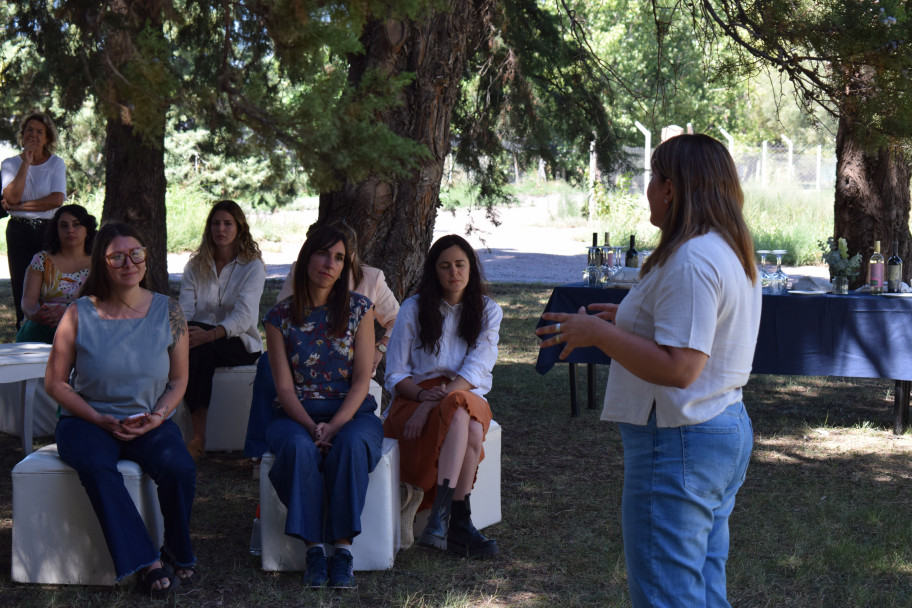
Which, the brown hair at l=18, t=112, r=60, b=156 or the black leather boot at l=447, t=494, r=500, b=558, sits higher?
the brown hair at l=18, t=112, r=60, b=156

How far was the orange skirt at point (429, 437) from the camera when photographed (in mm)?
3953

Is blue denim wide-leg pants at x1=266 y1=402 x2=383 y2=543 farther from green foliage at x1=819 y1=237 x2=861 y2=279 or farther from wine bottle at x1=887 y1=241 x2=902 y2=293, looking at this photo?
wine bottle at x1=887 y1=241 x2=902 y2=293

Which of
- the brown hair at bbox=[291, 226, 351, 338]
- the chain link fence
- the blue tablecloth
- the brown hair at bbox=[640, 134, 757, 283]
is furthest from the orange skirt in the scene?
the chain link fence

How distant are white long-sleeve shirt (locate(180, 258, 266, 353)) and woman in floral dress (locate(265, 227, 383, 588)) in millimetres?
1316

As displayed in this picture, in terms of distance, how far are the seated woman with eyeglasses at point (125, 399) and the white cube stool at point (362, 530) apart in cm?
28

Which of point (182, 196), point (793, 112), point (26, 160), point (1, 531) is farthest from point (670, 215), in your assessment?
point (793, 112)

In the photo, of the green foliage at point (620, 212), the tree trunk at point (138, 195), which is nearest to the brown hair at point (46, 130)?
the tree trunk at point (138, 195)

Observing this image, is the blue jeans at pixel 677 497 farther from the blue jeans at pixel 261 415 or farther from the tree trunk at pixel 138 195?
the tree trunk at pixel 138 195

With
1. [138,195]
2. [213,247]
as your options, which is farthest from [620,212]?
[213,247]

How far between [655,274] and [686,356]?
20cm

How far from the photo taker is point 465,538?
392 cm

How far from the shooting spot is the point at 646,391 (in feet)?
6.79

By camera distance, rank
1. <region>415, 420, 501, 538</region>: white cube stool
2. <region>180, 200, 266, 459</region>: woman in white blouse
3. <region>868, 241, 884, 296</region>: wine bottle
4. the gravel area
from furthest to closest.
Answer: the gravel area < <region>868, 241, 884, 296</region>: wine bottle < <region>180, 200, 266, 459</region>: woman in white blouse < <region>415, 420, 501, 538</region>: white cube stool

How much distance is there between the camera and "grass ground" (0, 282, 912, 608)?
11.4 ft
